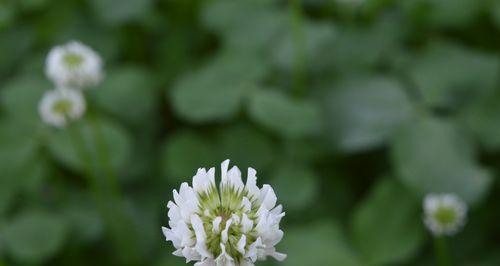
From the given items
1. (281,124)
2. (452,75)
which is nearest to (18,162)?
(281,124)

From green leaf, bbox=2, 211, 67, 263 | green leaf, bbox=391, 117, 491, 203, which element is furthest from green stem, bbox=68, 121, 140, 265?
green leaf, bbox=391, 117, 491, 203

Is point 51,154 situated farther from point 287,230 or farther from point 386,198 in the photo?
point 386,198

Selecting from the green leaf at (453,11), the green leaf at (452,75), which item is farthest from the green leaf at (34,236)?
the green leaf at (453,11)

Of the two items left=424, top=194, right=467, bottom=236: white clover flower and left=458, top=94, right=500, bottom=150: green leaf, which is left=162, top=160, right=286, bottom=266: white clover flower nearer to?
left=424, top=194, right=467, bottom=236: white clover flower

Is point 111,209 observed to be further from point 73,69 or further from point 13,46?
point 13,46

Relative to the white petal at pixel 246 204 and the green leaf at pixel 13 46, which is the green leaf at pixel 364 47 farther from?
the white petal at pixel 246 204

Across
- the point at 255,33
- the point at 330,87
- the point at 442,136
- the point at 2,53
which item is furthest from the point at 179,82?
the point at 442,136

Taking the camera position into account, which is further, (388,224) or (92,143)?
(92,143)
